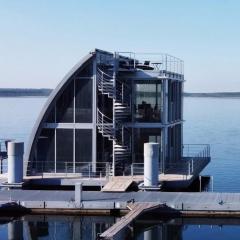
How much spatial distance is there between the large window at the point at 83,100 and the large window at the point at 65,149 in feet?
2.94

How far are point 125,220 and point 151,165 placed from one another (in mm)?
5671

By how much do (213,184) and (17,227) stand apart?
15.9m

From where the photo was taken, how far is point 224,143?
67.0m

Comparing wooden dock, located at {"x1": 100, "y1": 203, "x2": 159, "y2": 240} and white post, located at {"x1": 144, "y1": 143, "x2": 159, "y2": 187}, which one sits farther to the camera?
white post, located at {"x1": 144, "y1": 143, "x2": 159, "y2": 187}

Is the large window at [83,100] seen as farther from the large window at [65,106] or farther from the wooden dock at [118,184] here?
the wooden dock at [118,184]

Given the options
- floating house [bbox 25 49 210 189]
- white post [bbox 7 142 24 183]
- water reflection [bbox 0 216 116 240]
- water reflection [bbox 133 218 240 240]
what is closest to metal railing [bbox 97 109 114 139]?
floating house [bbox 25 49 210 189]

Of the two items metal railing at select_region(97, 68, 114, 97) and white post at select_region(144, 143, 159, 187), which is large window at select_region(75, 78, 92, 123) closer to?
metal railing at select_region(97, 68, 114, 97)

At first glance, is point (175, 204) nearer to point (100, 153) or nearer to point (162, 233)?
point (162, 233)

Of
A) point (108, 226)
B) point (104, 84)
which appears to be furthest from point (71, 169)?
point (108, 226)

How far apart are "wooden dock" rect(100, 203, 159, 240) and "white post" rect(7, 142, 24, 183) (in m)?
6.96

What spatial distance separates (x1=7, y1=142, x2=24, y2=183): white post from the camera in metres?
29.5

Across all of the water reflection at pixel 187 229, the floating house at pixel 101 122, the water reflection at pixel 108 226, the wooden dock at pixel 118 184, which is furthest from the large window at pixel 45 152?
the water reflection at pixel 187 229

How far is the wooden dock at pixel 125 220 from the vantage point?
70.1ft

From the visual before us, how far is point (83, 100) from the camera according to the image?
3138cm
